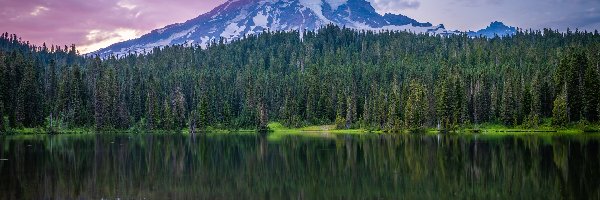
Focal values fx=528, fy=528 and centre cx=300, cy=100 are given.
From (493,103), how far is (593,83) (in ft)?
89.2

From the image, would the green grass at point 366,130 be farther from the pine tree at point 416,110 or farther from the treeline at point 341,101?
the pine tree at point 416,110

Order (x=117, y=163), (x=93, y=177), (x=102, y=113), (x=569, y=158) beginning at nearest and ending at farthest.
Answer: (x=93, y=177) < (x=569, y=158) < (x=117, y=163) < (x=102, y=113)

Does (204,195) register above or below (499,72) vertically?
below

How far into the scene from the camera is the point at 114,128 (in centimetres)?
17512

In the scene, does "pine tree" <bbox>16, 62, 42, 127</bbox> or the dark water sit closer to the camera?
the dark water

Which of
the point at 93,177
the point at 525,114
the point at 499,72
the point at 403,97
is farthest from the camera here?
the point at 499,72

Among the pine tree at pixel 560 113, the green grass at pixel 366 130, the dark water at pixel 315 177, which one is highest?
the pine tree at pixel 560 113

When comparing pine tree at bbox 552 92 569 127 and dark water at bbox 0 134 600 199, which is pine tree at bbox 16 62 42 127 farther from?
pine tree at bbox 552 92 569 127

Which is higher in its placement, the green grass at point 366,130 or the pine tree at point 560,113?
→ the pine tree at point 560,113

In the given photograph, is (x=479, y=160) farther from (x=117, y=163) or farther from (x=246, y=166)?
(x=117, y=163)

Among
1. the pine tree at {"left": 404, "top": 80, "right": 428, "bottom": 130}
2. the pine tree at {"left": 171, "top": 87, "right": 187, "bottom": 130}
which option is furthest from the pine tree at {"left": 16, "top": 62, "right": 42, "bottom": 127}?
the pine tree at {"left": 404, "top": 80, "right": 428, "bottom": 130}

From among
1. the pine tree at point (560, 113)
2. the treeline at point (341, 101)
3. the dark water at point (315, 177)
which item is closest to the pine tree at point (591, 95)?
the treeline at point (341, 101)

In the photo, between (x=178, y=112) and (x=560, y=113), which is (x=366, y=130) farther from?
(x=178, y=112)

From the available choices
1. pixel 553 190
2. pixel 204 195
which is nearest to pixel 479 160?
pixel 553 190
